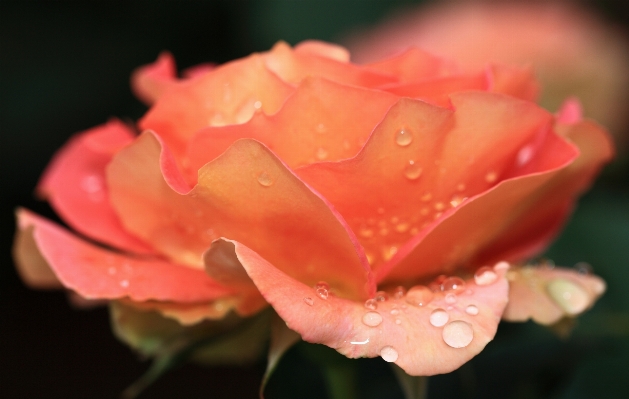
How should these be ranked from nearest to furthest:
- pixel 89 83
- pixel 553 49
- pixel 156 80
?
pixel 156 80 → pixel 553 49 → pixel 89 83

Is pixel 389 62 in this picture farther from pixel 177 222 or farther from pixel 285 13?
pixel 285 13

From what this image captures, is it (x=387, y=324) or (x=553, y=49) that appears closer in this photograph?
(x=387, y=324)

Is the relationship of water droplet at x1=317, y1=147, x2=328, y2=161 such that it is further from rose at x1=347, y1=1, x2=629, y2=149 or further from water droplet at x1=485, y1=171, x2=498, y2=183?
rose at x1=347, y1=1, x2=629, y2=149

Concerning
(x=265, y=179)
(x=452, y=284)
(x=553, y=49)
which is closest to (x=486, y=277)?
(x=452, y=284)

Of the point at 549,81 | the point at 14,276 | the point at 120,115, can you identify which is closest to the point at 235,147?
the point at 549,81

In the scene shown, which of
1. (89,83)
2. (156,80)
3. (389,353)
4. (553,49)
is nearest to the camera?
(389,353)

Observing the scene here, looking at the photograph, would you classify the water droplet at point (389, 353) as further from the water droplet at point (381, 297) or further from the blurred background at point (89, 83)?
the blurred background at point (89, 83)

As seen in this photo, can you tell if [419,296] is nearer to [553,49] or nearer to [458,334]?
[458,334]

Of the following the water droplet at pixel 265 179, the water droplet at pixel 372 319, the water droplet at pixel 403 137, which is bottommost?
the water droplet at pixel 372 319

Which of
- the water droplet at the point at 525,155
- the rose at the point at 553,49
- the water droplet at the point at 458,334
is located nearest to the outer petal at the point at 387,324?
the water droplet at the point at 458,334
